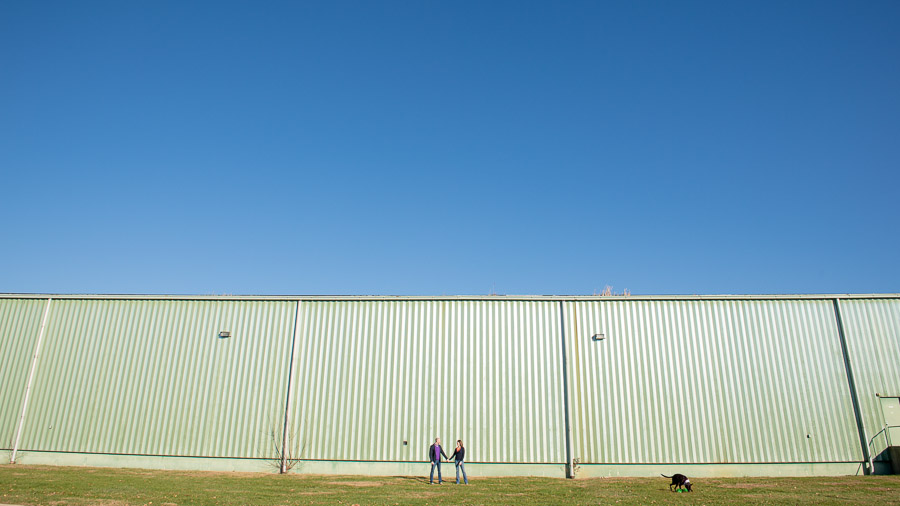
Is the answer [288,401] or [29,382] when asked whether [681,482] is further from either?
[29,382]

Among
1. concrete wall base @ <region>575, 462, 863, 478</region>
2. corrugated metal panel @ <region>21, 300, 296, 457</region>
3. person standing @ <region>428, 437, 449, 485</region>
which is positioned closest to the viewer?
person standing @ <region>428, 437, 449, 485</region>

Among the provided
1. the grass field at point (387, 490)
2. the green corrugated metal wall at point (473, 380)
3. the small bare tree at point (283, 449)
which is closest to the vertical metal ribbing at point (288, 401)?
the small bare tree at point (283, 449)

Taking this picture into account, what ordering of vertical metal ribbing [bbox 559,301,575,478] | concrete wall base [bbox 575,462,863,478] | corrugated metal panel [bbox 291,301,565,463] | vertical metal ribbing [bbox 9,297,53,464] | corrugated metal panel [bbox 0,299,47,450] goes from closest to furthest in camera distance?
A: concrete wall base [bbox 575,462,863,478] → vertical metal ribbing [bbox 559,301,575,478] → corrugated metal panel [bbox 291,301,565,463] → vertical metal ribbing [bbox 9,297,53,464] → corrugated metal panel [bbox 0,299,47,450]

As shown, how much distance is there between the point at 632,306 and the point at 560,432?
21.5ft

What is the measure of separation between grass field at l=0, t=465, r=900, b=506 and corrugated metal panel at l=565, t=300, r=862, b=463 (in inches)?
56.1

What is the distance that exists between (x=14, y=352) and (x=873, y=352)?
39208mm

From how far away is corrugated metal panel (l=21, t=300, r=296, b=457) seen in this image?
22.5 metres

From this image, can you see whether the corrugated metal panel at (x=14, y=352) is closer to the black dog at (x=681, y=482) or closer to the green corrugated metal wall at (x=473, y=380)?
the green corrugated metal wall at (x=473, y=380)

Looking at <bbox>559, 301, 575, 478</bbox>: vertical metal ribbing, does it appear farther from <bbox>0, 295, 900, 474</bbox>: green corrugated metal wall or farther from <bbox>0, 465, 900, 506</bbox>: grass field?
<bbox>0, 465, 900, 506</bbox>: grass field

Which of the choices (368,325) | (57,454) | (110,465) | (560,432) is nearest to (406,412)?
(368,325)

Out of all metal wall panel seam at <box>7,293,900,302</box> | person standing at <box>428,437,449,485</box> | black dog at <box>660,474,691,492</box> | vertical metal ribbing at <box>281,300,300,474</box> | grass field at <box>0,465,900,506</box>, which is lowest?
grass field at <box>0,465,900,506</box>

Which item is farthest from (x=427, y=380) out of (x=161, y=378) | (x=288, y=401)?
(x=161, y=378)

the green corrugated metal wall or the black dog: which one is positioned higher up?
the green corrugated metal wall

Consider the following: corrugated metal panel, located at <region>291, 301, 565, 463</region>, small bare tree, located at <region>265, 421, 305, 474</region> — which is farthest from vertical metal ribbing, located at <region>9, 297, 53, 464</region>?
corrugated metal panel, located at <region>291, 301, 565, 463</region>
